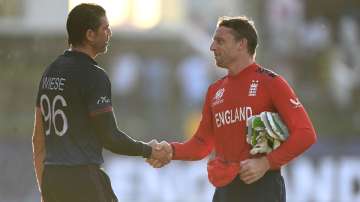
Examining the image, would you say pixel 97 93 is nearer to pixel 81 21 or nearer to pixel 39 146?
pixel 81 21

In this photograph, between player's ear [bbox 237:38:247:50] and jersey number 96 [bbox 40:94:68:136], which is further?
player's ear [bbox 237:38:247:50]

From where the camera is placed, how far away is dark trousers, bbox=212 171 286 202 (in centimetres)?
619

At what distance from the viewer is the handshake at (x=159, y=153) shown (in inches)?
256

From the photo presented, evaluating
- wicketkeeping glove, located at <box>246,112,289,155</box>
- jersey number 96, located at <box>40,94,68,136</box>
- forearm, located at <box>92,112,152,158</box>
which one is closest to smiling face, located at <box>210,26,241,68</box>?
wicketkeeping glove, located at <box>246,112,289,155</box>

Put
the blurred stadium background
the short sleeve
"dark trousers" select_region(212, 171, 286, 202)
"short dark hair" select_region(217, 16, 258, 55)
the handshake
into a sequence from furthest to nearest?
1. the blurred stadium background
2. the handshake
3. "short dark hair" select_region(217, 16, 258, 55)
4. "dark trousers" select_region(212, 171, 286, 202)
5. the short sleeve

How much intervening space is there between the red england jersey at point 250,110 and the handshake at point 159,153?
0.34m

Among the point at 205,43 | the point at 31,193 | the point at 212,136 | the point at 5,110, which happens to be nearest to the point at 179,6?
the point at 205,43

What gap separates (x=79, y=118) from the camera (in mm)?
5859

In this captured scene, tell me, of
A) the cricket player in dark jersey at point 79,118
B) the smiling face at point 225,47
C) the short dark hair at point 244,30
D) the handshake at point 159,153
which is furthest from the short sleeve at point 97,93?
the short dark hair at point 244,30

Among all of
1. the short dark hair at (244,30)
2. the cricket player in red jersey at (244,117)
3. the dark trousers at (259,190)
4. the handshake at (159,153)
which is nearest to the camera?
the cricket player in red jersey at (244,117)

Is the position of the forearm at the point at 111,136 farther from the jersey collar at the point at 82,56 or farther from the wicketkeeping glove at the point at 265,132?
the wicketkeeping glove at the point at 265,132

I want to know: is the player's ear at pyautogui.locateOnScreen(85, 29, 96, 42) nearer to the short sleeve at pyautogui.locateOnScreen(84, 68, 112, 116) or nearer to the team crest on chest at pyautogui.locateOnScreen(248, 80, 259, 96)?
the short sleeve at pyautogui.locateOnScreen(84, 68, 112, 116)

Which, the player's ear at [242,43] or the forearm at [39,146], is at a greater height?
the player's ear at [242,43]

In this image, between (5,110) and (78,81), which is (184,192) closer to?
(5,110)
